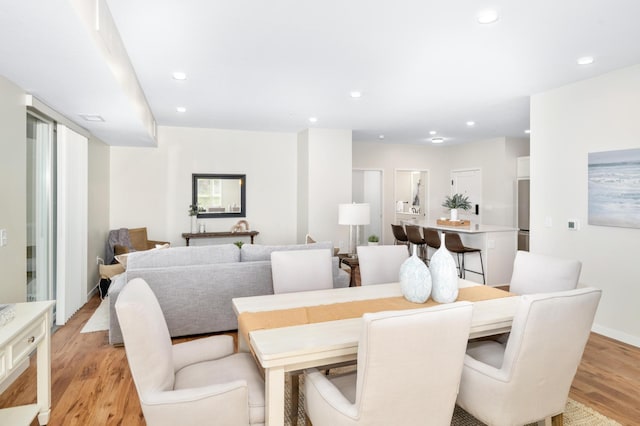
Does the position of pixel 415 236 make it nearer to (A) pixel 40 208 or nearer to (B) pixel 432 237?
(B) pixel 432 237

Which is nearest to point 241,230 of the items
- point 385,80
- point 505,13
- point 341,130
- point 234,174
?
point 234,174

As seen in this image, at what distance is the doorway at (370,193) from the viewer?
26.7 ft

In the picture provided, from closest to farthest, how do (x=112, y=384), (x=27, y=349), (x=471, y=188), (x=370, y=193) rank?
(x=27, y=349) → (x=112, y=384) → (x=471, y=188) → (x=370, y=193)

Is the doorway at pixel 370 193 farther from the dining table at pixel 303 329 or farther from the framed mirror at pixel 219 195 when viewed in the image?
the dining table at pixel 303 329

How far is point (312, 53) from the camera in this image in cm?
310

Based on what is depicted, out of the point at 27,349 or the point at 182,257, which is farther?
the point at 182,257

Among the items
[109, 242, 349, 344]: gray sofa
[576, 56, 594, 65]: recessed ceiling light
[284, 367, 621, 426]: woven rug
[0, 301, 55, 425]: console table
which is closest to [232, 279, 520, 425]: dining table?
[284, 367, 621, 426]: woven rug

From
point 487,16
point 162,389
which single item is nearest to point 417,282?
point 162,389

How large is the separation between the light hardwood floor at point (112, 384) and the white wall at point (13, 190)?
655 millimetres

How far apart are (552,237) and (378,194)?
436 cm

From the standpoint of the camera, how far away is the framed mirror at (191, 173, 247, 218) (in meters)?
6.49

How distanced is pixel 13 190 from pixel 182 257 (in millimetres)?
1385

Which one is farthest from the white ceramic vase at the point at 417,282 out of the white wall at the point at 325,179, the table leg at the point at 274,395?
the white wall at the point at 325,179

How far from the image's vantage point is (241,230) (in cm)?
654
